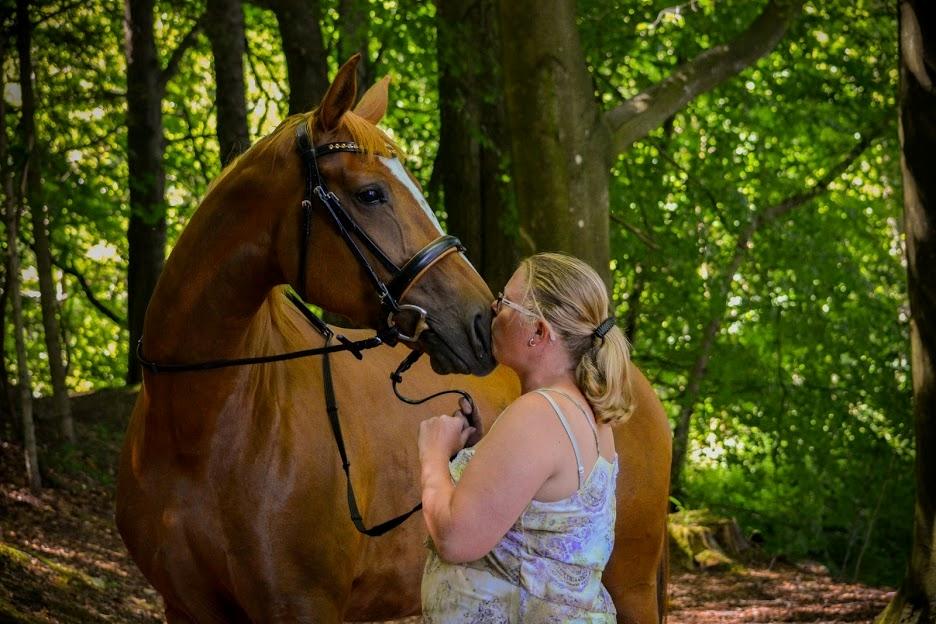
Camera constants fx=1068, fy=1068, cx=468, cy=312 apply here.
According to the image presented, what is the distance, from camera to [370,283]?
3.20 metres

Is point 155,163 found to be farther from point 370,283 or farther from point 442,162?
point 370,283

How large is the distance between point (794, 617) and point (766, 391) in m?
4.62

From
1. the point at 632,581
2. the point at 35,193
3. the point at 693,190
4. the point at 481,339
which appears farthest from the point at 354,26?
the point at 481,339

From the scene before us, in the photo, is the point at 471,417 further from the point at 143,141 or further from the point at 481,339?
the point at 143,141

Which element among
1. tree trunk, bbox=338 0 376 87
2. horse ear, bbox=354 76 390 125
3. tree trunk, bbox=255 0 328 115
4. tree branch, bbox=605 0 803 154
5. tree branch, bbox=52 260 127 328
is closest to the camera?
horse ear, bbox=354 76 390 125

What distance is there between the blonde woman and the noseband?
1.84 ft

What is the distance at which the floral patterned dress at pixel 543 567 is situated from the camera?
2.42 metres

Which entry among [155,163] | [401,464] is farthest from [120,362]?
[401,464]

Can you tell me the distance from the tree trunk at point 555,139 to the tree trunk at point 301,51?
9.95ft

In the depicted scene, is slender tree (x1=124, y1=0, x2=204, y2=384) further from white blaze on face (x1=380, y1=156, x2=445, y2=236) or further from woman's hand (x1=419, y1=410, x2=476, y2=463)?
woman's hand (x1=419, y1=410, x2=476, y2=463)

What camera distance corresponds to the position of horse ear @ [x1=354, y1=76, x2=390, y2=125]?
3824 mm

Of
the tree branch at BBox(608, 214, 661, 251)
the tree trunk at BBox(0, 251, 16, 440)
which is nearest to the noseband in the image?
the tree trunk at BBox(0, 251, 16, 440)

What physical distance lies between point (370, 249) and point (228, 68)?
678 centimetres

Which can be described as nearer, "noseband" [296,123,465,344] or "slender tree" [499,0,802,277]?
"noseband" [296,123,465,344]
